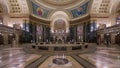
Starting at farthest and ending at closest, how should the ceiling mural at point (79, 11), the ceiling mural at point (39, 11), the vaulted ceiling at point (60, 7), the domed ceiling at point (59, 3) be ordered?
the domed ceiling at point (59, 3), the ceiling mural at point (79, 11), the ceiling mural at point (39, 11), the vaulted ceiling at point (60, 7)

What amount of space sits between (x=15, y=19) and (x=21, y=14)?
1.56m

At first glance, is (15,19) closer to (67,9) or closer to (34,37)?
(34,37)

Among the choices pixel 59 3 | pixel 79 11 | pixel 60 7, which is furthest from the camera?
pixel 60 7

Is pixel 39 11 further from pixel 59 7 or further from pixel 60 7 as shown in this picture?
pixel 60 7

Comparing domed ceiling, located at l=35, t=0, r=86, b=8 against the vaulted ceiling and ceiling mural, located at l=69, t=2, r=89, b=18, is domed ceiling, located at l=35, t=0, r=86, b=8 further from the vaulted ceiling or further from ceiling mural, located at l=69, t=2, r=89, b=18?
ceiling mural, located at l=69, t=2, r=89, b=18

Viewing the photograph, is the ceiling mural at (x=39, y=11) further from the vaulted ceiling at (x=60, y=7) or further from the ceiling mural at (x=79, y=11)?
the ceiling mural at (x=79, y=11)

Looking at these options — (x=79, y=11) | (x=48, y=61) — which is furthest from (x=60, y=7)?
(x=48, y=61)

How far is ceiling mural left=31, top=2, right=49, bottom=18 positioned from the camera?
2658cm

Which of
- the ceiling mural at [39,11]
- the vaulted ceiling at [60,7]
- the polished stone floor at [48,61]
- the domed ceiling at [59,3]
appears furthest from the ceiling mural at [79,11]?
the polished stone floor at [48,61]

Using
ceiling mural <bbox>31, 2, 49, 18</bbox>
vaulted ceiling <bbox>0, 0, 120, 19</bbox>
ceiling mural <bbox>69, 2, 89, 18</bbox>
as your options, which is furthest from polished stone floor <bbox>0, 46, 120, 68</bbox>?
ceiling mural <bbox>69, 2, 89, 18</bbox>

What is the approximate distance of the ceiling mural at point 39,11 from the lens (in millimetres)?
26575

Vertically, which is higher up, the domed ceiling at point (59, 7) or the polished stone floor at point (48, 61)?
the domed ceiling at point (59, 7)

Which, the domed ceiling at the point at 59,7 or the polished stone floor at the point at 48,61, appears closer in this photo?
the polished stone floor at the point at 48,61

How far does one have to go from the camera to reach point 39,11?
95.0 feet
